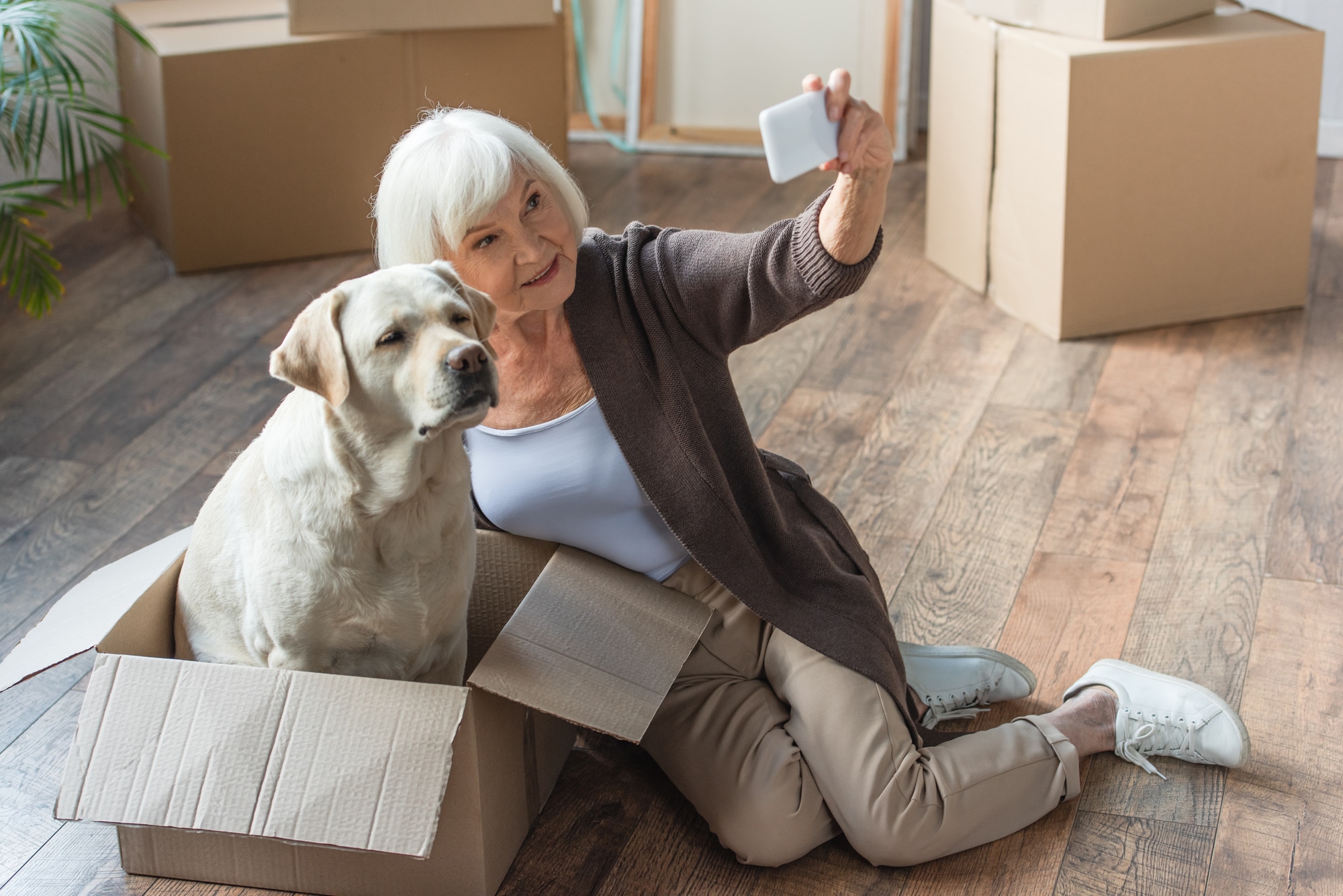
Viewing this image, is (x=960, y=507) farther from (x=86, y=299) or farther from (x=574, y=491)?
(x=86, y=299)

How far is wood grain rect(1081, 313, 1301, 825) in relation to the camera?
61.4 inches

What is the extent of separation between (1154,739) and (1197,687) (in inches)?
3.6

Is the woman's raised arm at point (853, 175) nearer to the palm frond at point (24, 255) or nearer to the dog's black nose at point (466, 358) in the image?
the dog's black nose at point (466, 358)

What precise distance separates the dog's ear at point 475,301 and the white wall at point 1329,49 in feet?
9.46

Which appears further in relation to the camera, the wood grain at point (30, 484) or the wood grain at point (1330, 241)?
the wood grain at point (1330, 241)

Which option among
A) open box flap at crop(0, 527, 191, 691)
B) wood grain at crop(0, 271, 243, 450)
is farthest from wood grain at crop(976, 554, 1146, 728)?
wood grain at crop(0, 271, 243, 450)

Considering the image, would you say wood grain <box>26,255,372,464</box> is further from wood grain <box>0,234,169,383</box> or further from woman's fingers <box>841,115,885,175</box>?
woman's fingers <box>841,115,885,175</box>

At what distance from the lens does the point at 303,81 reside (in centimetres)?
309

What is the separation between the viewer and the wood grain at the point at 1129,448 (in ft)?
6.79

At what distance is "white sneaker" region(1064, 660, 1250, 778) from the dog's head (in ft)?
3.05

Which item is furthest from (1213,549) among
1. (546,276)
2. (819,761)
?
(546,276)

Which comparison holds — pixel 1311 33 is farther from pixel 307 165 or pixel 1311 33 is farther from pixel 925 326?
pixel 307 165

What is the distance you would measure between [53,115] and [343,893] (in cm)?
257

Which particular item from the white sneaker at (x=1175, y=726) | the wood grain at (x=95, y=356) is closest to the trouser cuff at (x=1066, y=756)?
the white sneaker at (x=1175, y=726)
